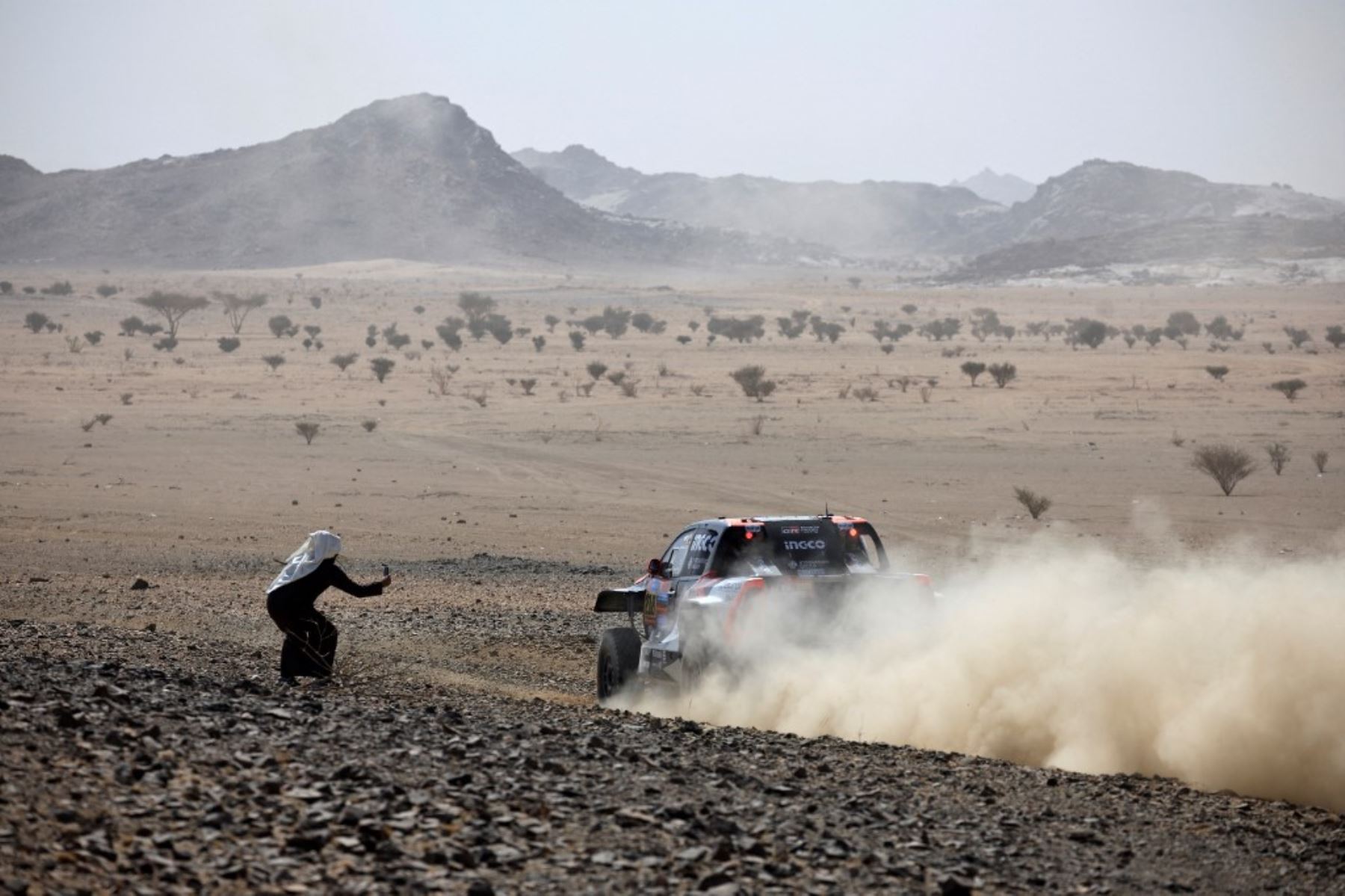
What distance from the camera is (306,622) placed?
38.8 ft

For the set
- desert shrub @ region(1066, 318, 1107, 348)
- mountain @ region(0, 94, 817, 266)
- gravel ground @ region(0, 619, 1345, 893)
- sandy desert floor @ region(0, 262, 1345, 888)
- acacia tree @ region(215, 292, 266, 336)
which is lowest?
sandy desert floor @ region(0, 262, 1345, 888)

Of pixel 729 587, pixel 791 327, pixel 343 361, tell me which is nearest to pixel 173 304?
pixel 343 361

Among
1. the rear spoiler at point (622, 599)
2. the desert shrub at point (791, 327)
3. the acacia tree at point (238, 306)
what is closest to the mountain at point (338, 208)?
the acacia tree at point (238, 306)

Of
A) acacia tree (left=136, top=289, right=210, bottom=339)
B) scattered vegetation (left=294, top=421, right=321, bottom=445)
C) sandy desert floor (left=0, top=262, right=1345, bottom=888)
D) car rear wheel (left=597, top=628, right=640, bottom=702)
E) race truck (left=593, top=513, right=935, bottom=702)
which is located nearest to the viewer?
race truck (left=593, top=513, right=935, bottom=702)

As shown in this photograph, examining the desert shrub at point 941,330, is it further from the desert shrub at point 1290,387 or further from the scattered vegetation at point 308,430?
the scattered vegetation at point 308,430

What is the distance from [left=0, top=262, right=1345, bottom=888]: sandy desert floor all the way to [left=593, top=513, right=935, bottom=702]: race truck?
3.10 ft

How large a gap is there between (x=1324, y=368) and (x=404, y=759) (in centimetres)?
5522

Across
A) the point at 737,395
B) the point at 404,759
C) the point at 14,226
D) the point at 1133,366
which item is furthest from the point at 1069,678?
the point at 14,226

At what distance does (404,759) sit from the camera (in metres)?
7.52

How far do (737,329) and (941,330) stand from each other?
10.6 meters

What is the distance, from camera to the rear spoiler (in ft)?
43.3

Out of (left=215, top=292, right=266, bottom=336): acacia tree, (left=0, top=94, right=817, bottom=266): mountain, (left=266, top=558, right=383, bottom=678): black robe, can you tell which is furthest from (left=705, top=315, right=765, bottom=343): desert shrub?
(left=0, top=94, right=817, bottom=266): mountain

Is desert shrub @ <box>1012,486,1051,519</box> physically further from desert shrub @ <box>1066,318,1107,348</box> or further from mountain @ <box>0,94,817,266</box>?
mountain @ <box>0,94,817,266</box>

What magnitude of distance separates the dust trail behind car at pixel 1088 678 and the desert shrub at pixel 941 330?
209 feet
